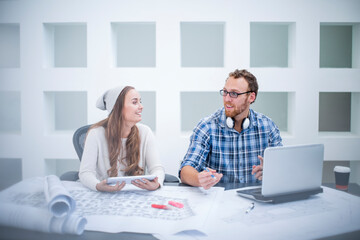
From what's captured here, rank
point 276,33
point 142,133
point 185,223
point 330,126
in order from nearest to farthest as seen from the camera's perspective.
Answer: point 185,223 → point 142,133 → point 330,126 → point 276,33

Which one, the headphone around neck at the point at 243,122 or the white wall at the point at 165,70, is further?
the white wall at the point at 165,70

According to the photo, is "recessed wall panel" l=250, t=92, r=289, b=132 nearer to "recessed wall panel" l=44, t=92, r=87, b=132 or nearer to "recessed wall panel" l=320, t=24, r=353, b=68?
"recessed wall panel" l=320, t=24, r=353, b=68

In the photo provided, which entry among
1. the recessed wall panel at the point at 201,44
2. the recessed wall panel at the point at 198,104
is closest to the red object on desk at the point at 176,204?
the recessed wall panel at the point at 198,104

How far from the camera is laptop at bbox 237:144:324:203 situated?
1.12 metres

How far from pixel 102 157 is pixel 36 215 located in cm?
68

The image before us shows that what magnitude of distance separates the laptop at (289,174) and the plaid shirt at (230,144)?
55 centimetres

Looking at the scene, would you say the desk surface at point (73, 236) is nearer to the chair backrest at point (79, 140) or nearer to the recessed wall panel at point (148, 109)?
the chair backrest at point (79, 140)

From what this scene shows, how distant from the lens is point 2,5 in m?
2.25

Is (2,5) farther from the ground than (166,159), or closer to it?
farther from the ground

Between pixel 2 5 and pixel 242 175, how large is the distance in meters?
1.94

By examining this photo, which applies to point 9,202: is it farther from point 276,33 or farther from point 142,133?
point 276,33

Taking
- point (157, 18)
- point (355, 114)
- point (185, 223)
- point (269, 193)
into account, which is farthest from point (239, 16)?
point (185, 223)

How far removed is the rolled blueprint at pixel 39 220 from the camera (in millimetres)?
900

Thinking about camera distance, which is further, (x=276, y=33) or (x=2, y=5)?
(x=276, y=33)
